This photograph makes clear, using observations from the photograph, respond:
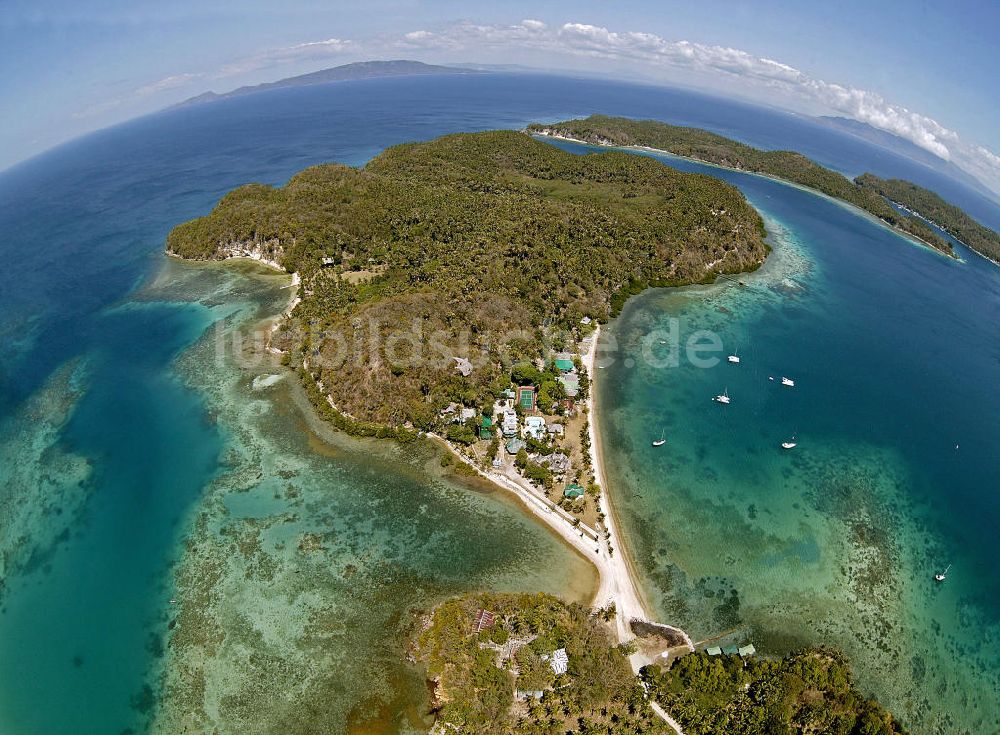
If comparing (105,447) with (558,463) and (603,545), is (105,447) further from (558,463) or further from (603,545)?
(603,545)

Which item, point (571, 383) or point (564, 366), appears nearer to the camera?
point (571, 383)

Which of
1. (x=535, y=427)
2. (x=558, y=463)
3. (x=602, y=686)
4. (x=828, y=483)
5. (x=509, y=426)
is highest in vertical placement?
(x=509, y=426)

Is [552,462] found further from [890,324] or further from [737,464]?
[890,324]

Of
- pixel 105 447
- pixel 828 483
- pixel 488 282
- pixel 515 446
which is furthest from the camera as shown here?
pixel 488 282

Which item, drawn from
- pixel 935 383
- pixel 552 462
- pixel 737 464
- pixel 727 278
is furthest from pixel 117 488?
pixel 935 383

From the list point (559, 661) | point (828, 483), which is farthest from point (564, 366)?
point (559, 661)

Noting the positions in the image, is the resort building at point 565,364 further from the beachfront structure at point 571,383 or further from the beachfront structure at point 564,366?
the beachfront structure at point 571,383

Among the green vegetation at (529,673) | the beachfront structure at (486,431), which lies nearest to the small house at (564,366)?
the beachfront structure at (486,431)

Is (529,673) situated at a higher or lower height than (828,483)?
higher
